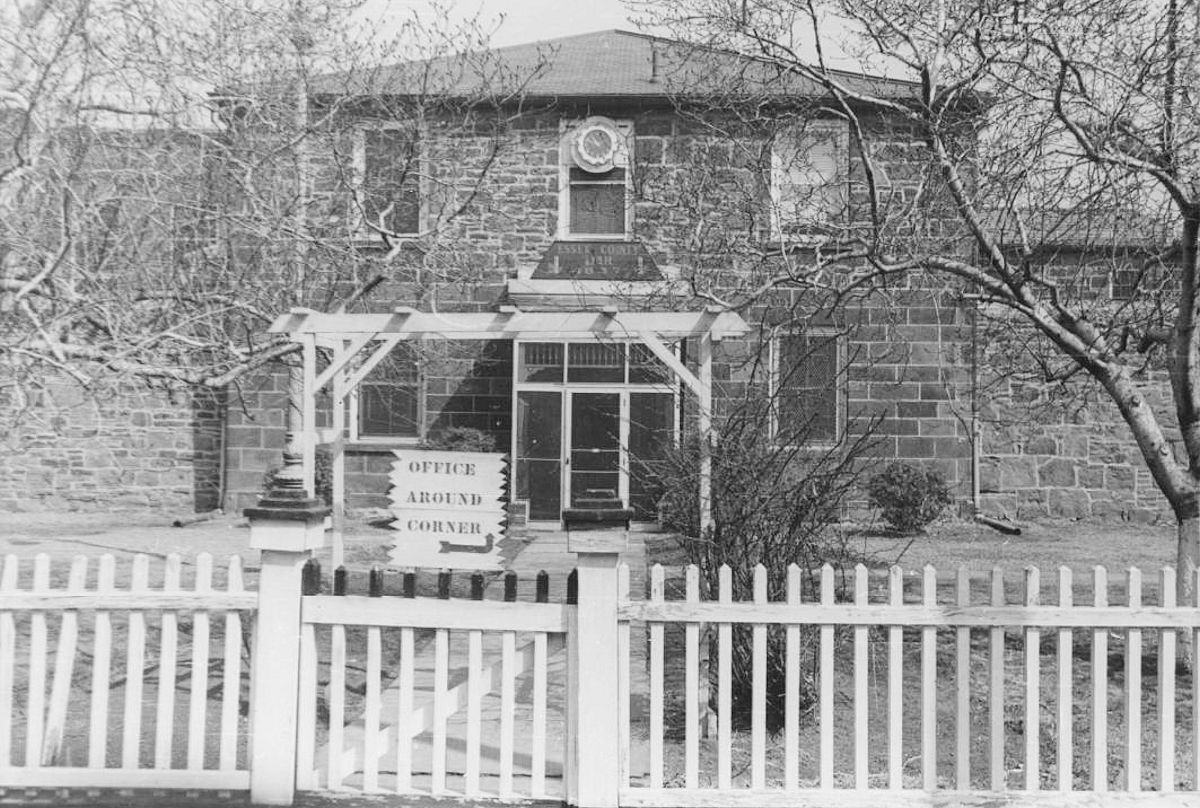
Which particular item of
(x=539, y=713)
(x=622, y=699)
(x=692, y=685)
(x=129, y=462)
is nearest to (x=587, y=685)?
(x=622, y=699)

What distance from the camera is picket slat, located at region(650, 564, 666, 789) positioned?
469cm

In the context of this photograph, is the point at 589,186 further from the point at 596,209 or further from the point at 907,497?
the point at 907,497

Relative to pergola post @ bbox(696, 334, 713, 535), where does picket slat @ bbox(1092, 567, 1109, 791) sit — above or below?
below

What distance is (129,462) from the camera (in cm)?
1886

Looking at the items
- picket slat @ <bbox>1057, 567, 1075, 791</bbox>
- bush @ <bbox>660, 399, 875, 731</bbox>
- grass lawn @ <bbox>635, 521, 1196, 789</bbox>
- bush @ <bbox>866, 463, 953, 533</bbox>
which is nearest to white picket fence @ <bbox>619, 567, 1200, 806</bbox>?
picket slat @ <bbox>1057, 567, 1075, 791</bbox>

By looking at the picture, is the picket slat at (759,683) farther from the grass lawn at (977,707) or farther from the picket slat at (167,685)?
the picket slat at (167,685)

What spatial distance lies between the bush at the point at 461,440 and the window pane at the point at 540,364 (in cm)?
108

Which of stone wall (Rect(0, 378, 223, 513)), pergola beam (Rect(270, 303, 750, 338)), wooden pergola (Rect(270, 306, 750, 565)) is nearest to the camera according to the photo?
wooden pergola (Rect(270, 306, 750, 565))

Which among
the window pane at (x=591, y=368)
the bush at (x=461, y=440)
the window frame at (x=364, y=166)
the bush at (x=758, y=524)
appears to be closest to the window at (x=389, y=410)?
the bush at (x=461, y=440)

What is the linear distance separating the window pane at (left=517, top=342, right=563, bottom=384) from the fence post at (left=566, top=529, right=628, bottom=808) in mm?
12327

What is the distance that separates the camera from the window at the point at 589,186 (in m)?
17.2

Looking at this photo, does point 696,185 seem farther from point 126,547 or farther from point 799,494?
point 126,547

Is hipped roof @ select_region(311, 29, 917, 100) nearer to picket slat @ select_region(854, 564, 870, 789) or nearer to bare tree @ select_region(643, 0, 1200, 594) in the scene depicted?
bare tree @ select_region(643, 0, 1200, 594)

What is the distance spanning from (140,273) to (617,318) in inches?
161
